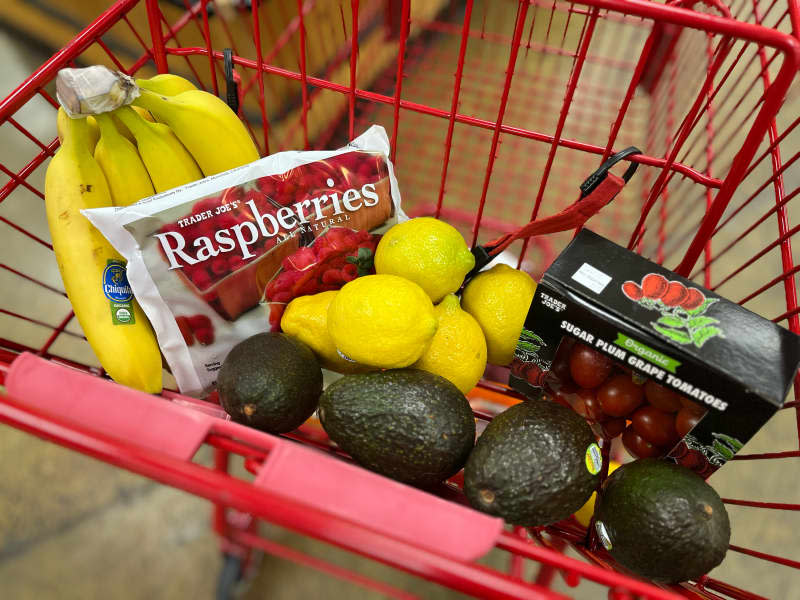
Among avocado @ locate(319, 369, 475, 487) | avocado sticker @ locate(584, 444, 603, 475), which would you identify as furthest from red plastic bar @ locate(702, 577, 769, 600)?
avocado @ locate(319, 369, 475, 487)

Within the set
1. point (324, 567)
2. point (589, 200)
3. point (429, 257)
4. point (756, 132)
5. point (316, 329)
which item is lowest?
point (324, 567)

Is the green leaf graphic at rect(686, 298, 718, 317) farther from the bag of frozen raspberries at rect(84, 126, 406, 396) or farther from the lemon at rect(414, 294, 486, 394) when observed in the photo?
the bag of frozen raspberries at rect(84, 126, 406, 396)

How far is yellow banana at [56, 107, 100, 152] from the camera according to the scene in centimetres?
71

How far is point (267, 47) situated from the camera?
1473mm

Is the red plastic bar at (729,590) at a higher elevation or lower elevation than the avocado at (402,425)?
lower

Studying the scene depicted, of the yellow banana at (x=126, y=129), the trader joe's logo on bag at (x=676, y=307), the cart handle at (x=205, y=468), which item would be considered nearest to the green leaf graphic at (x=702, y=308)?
the trader joe's logo on bag at (x=676, y=307)

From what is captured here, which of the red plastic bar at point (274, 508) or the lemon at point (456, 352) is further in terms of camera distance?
the lemon at point (456, 352)

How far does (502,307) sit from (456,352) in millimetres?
99

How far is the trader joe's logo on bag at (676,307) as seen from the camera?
54cm

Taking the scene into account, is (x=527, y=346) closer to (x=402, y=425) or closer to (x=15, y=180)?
(x=402, y=425)

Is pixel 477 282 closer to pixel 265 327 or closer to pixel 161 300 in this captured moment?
pixel 265 327

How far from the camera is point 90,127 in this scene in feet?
2.43

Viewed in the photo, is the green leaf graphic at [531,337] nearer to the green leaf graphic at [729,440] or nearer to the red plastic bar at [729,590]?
the green leaf graphic at [729,440]

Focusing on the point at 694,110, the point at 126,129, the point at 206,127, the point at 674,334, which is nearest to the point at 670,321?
the point at 674,334
